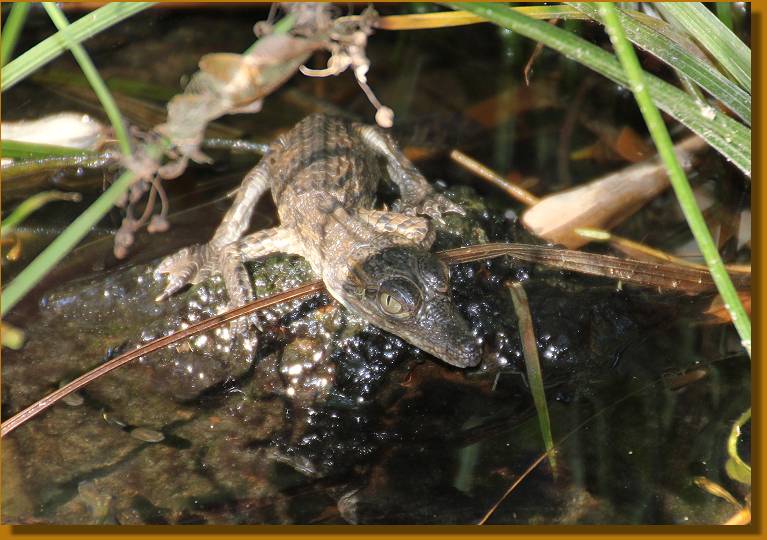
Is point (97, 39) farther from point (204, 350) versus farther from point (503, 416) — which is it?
point (503, 416)

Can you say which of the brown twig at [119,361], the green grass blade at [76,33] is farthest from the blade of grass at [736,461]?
the green grass blade at [76,33]

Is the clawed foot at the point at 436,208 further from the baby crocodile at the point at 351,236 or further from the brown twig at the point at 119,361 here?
the brown twig at the point at 119,361

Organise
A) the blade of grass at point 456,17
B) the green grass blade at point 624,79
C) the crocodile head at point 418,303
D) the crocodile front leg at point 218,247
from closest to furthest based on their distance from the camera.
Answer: the green grass blade at point 624,79 → the blade of grass at point 456,17 → the crocodile head at point 418,303 → the crocodile front leg at point 218,247

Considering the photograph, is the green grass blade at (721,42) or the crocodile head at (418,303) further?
the crocodile head at (418,303)

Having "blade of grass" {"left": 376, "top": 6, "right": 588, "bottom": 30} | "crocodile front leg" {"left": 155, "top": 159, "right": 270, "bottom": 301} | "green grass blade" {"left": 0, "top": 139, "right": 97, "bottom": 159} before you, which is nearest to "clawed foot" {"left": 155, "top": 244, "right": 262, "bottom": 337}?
"crocodile front leg" {"left": 155, "top": 159, "right": 270, "bottom": 301}

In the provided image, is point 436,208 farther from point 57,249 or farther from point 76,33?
point 57,249

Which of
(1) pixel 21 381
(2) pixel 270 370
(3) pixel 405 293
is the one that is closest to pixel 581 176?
(3) pixel 405 293
